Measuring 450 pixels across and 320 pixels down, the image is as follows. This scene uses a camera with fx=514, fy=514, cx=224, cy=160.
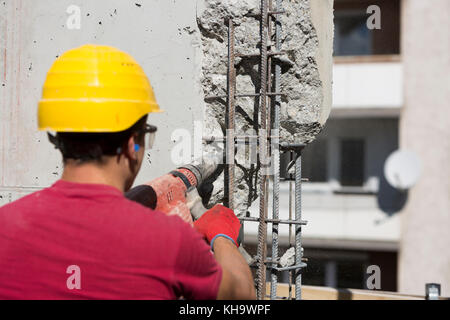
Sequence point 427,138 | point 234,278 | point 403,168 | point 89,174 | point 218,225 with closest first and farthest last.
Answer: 1. point 89,174
2. point 234,278
3. point 218,225
4. point 403,168
5. point 427,138

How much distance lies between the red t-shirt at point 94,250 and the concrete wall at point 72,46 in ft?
3.48

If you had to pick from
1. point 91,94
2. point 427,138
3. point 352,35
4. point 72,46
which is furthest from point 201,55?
point 352,35

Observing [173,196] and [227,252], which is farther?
[173,196]

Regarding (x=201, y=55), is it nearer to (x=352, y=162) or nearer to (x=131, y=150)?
(x=131, y=150)

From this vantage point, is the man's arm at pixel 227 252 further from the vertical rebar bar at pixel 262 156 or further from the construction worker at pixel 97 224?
the vertical rebar bar at pixel 262 156

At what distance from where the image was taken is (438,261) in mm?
8336

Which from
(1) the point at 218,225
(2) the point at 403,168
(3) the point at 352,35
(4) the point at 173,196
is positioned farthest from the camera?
(3) the point at 352,35

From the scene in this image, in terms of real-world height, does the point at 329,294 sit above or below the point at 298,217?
below

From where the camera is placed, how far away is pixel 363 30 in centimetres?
898

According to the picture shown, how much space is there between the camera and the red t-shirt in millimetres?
1299

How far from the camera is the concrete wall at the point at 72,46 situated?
238 centimetres

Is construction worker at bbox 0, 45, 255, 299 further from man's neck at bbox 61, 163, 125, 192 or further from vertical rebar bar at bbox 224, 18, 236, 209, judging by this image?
vertical rebar bar at bbox 224, 18, 236, 209

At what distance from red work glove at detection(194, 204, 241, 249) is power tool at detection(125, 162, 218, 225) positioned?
0.07 metres

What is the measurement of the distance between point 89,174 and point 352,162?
828 cm
